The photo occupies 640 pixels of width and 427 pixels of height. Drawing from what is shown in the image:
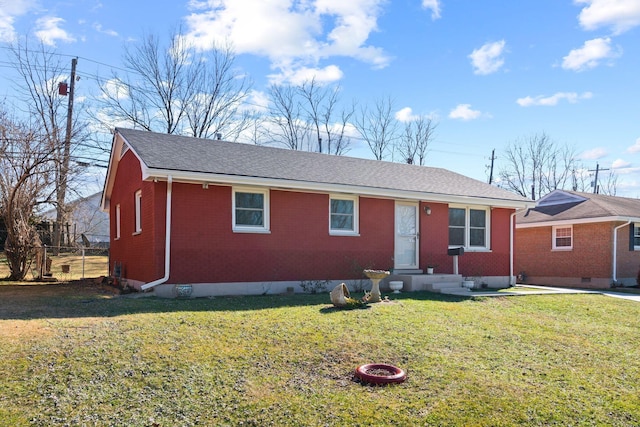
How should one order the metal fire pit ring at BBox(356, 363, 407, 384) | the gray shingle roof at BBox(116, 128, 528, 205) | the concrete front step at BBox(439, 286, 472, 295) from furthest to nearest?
the concrete front step at BBox(439, 286, 472, 295)
the gray shingle roof at BBox(116, 128, 528, 205)
the metal fire pit ring at BBox(356, 363, 407, 384)

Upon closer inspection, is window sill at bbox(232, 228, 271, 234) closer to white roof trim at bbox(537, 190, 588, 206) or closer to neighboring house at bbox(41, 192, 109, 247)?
white roof trim at bbox(537, 190, 588, 206)

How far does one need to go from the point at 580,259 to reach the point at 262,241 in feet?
44.5

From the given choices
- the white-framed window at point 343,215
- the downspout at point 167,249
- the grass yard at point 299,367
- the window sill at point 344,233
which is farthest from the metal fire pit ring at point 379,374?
the white-framed window at point 343,215

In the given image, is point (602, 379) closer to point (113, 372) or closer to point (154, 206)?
point (113, 372)

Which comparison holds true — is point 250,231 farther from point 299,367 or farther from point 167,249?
point 299,367

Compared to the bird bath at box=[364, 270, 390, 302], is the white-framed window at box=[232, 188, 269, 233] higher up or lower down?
higher up

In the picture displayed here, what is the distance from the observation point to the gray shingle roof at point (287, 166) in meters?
11.6

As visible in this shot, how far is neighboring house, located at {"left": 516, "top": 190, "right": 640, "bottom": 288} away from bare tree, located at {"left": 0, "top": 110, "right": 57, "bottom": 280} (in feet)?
62.6

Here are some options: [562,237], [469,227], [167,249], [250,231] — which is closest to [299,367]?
[167,249]

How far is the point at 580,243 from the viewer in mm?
19062

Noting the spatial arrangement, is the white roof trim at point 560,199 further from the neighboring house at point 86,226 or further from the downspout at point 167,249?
the neighboring house at point 86,226

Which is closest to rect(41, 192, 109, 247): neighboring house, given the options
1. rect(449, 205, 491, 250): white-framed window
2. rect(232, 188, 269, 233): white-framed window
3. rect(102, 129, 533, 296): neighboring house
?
rect(102, 129, 533, 296): neighboring house

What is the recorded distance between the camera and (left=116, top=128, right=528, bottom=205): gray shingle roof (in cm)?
1165

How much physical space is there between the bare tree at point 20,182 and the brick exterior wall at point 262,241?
322cm
